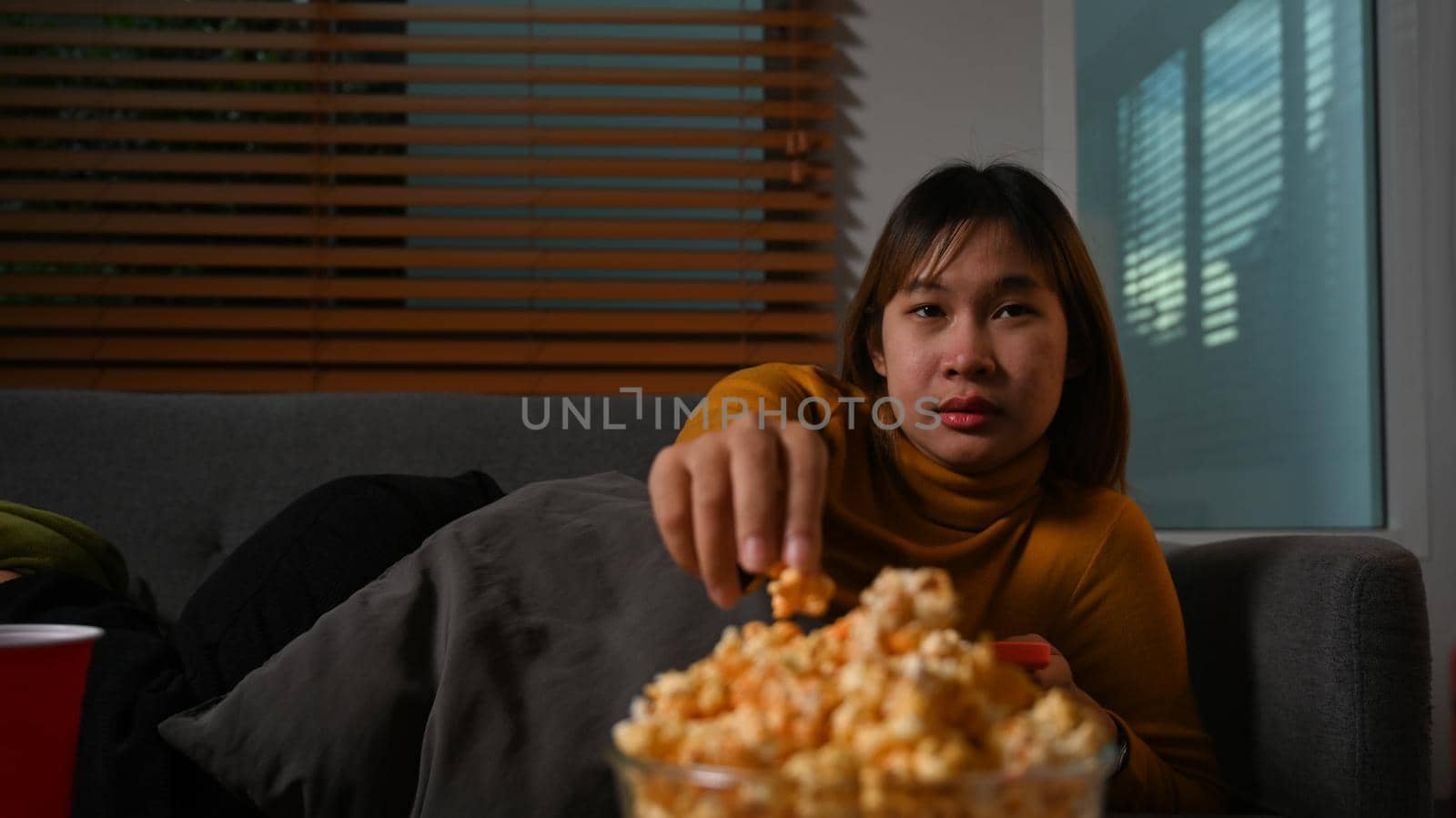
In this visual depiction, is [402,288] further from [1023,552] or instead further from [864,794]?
[864,794]

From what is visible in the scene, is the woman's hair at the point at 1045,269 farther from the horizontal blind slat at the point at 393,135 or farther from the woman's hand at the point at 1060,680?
the horizontal blind slat at the point at 393,135

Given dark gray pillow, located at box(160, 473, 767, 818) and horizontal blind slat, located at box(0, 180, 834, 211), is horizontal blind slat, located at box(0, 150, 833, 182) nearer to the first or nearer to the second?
horizontal blind slat, located at box(0, 180, 834, 211)

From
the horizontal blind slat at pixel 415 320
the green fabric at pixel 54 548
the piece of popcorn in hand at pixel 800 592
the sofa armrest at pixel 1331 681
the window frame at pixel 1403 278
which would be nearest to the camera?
the piece of popcorn in hand at pixel 800 592

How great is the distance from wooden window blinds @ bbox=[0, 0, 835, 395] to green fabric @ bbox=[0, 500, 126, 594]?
29.4 inches

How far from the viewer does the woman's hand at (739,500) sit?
43 cm

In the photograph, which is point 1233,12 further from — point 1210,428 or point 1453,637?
point 1453,637

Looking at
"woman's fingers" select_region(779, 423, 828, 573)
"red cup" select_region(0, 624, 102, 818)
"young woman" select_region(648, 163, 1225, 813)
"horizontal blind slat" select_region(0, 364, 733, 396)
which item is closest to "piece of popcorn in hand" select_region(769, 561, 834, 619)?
"woman's fingers" select_region(779, 423, 828, 573)

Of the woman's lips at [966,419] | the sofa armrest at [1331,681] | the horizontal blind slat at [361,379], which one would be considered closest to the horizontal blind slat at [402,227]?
the horizontal blind slat at [361,379]

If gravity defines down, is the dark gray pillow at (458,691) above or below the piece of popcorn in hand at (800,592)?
below

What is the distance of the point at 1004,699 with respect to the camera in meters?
0.32

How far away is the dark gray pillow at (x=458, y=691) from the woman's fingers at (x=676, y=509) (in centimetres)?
36

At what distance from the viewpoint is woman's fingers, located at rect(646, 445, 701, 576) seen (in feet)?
1.53

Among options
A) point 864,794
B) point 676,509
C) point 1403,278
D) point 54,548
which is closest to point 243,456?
point 54,548

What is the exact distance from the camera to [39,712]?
1.29 feet
